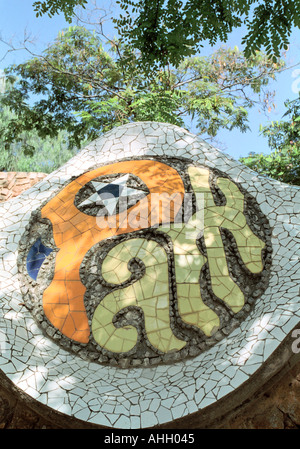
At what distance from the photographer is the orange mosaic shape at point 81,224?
162 inches

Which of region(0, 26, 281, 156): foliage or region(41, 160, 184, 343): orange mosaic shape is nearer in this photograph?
region(41, 160, 184, 343): orange mosaic shape

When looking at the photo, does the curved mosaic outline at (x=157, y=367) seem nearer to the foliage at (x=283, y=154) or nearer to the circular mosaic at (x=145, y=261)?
the circular mosaic at (x=145, y=261)

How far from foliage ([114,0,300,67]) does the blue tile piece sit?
226 centimetres

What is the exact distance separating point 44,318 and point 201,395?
5.65 ft

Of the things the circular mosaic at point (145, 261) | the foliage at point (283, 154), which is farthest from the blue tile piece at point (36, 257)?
the foliage at point (283, 154)

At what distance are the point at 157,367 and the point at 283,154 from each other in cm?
653

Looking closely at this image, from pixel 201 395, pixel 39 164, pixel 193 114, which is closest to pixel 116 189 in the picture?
pixel 201 395

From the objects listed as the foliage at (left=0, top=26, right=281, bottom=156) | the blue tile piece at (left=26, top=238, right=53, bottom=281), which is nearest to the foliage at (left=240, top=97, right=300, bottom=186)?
the foliage at (left=0, top=26, right=281, bottom=156)

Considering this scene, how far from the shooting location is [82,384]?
3447 mm

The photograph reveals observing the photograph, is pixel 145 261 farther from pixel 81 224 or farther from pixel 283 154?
pixel 283 154

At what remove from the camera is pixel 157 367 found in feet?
12.1

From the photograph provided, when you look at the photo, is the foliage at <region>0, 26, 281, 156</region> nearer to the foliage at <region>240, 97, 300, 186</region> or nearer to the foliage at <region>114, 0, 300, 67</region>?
the foliage at <region>240, 97, 300, 186</region>

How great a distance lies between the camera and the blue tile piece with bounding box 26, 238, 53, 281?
4473mm

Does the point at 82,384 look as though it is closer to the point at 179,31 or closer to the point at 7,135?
the point at 179,31
